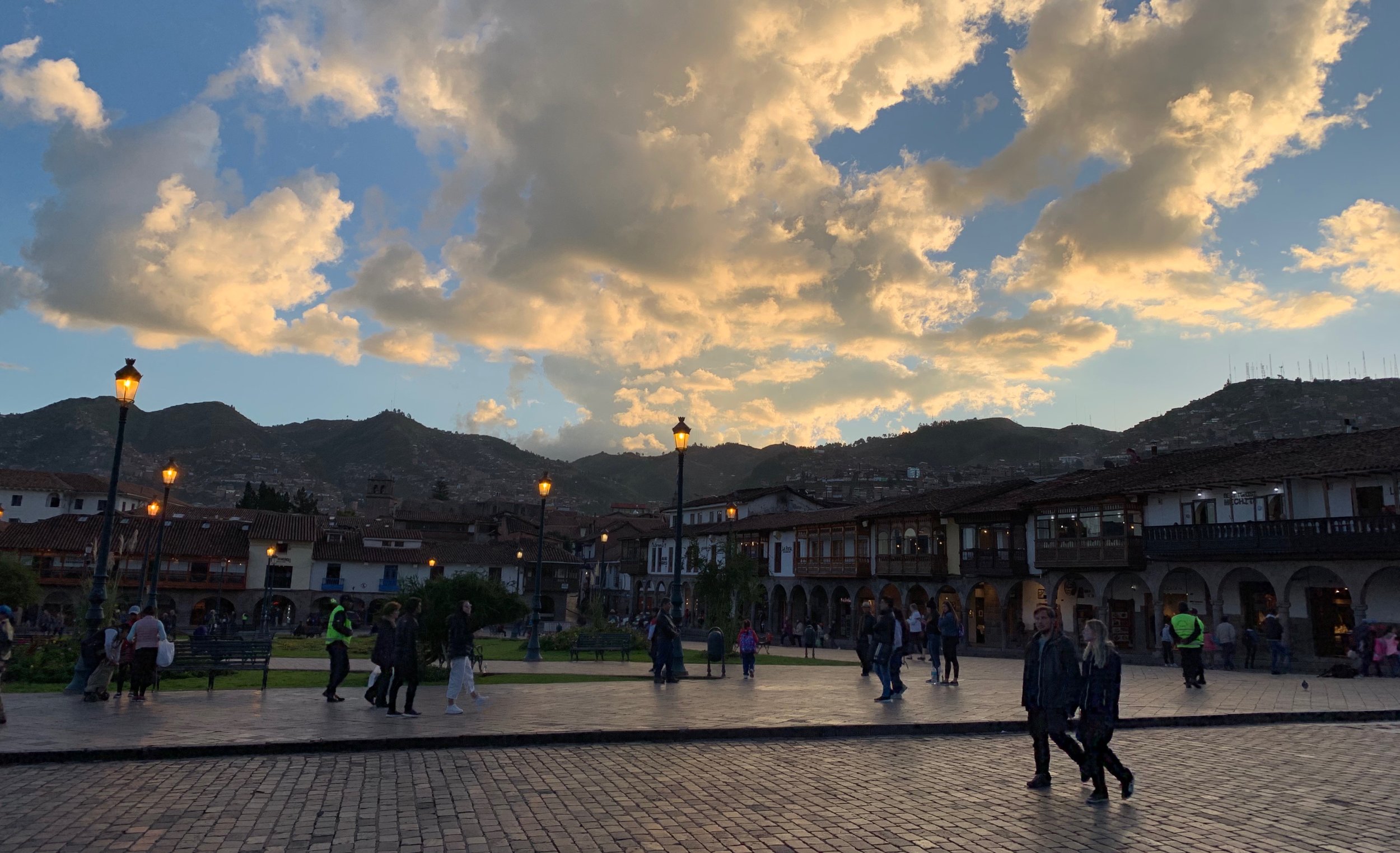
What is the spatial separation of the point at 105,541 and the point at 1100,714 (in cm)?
1445

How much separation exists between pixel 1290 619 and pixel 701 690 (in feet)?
72.6

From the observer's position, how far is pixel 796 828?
20.4 ft

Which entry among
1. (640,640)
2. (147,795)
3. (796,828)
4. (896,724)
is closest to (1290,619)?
(640,640)

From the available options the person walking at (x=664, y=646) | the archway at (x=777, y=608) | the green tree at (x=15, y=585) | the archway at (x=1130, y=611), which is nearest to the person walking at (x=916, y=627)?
the person walking at (x=664, y=646)

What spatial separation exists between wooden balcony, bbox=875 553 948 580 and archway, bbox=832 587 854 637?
5.25m

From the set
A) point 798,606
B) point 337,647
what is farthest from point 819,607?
point 337,647

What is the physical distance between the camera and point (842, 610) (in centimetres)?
5019

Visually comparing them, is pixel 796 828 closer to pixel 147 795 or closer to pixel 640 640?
pixel 147 795

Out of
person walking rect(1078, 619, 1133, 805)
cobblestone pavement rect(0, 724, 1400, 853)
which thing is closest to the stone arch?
cobblestone pavement rect(0, 724, 1400, 853)

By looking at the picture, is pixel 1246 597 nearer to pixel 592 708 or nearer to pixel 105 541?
pixel 592 708

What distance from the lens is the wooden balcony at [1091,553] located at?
3200 centimetres

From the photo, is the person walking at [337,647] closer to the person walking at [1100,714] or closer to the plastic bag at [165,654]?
the plastic bag at [165,654]

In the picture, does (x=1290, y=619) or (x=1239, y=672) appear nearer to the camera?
(x=1239, y=672)

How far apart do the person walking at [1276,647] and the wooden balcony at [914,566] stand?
1858 cm
